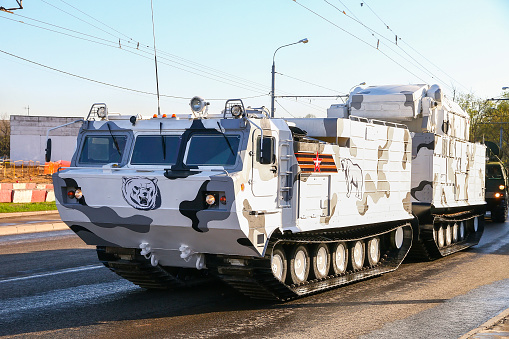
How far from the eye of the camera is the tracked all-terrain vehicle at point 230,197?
30.3 feet

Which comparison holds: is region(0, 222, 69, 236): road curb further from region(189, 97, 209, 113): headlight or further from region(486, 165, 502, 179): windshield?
region(486, 165, 502, 179): windshield

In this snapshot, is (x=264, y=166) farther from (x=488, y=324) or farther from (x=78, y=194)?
(x=488, y=324)

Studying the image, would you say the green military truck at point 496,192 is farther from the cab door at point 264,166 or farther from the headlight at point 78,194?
the headlight at point 78,194

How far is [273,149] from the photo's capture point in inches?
380

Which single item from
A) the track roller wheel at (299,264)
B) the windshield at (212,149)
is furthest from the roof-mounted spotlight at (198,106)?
the track roller wheel at (299,264)

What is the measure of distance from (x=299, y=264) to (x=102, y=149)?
3.50m

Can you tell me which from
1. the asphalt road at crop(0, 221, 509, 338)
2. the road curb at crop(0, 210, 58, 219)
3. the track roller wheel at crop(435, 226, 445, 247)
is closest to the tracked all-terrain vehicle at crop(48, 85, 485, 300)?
the asphalt road at crop(0, 221, 509, 338)

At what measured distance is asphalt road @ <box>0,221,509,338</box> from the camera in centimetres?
844

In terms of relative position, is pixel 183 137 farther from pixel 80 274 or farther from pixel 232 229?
pixel 80 274

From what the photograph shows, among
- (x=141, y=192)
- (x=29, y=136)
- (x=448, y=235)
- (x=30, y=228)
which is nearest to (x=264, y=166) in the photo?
(x=141, y=192)

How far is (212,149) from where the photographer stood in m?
9.55

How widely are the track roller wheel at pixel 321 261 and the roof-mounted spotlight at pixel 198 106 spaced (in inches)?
116

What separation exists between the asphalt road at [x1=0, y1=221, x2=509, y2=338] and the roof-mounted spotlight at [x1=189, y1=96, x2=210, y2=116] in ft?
9.20

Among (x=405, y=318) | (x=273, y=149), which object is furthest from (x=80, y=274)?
(x=405, y=318)
